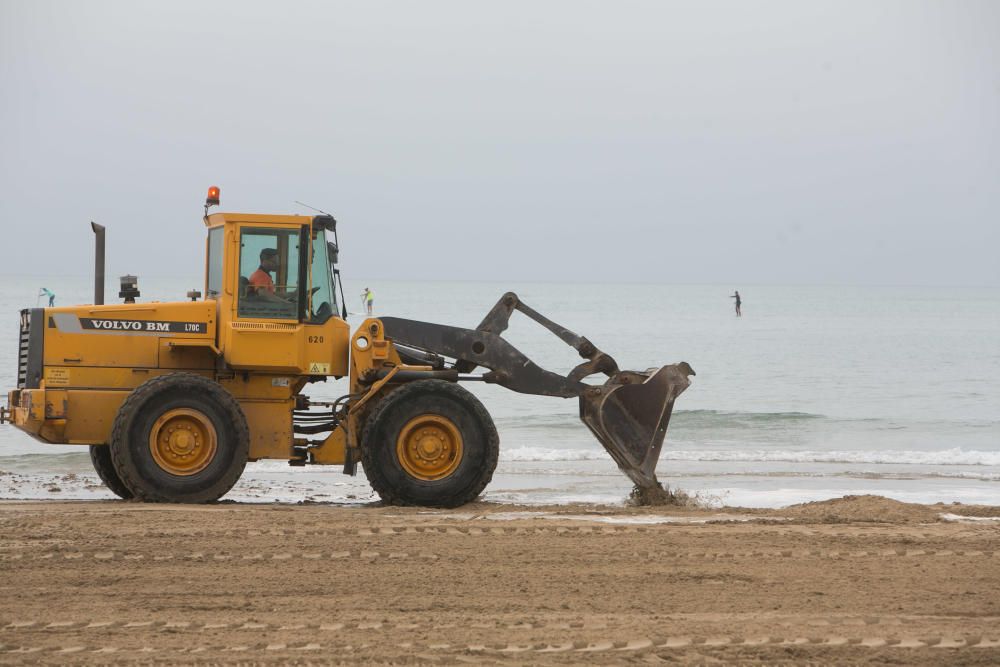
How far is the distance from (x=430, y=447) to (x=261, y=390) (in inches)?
59.6

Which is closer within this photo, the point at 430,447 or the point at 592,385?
the point at 430,447

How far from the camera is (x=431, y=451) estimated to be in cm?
1048

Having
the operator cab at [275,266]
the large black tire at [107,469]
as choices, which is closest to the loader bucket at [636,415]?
the operator cab at [275,266]

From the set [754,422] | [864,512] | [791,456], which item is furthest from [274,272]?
[754,422]

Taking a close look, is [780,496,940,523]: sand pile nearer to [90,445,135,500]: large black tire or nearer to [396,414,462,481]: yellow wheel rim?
[396,414,462,481]: yellow wheel rim

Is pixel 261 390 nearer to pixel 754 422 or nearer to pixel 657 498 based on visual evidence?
pixel 657 498

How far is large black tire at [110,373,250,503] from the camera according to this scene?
10.1 m

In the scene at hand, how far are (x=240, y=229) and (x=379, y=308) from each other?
8262cm

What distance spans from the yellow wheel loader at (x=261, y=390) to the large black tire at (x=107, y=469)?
74 cm

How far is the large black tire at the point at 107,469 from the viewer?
11086 mm

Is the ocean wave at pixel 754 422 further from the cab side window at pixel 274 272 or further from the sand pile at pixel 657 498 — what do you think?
the cab side window at pixel 274 272

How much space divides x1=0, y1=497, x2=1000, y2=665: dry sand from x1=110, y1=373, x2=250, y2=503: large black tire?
0.37 meters

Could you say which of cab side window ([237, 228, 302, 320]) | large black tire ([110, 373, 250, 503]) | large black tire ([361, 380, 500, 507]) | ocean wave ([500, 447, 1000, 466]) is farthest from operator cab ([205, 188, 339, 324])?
ocean wave ([500, 447, 1000, 466])

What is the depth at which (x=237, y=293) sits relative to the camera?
1035cm
